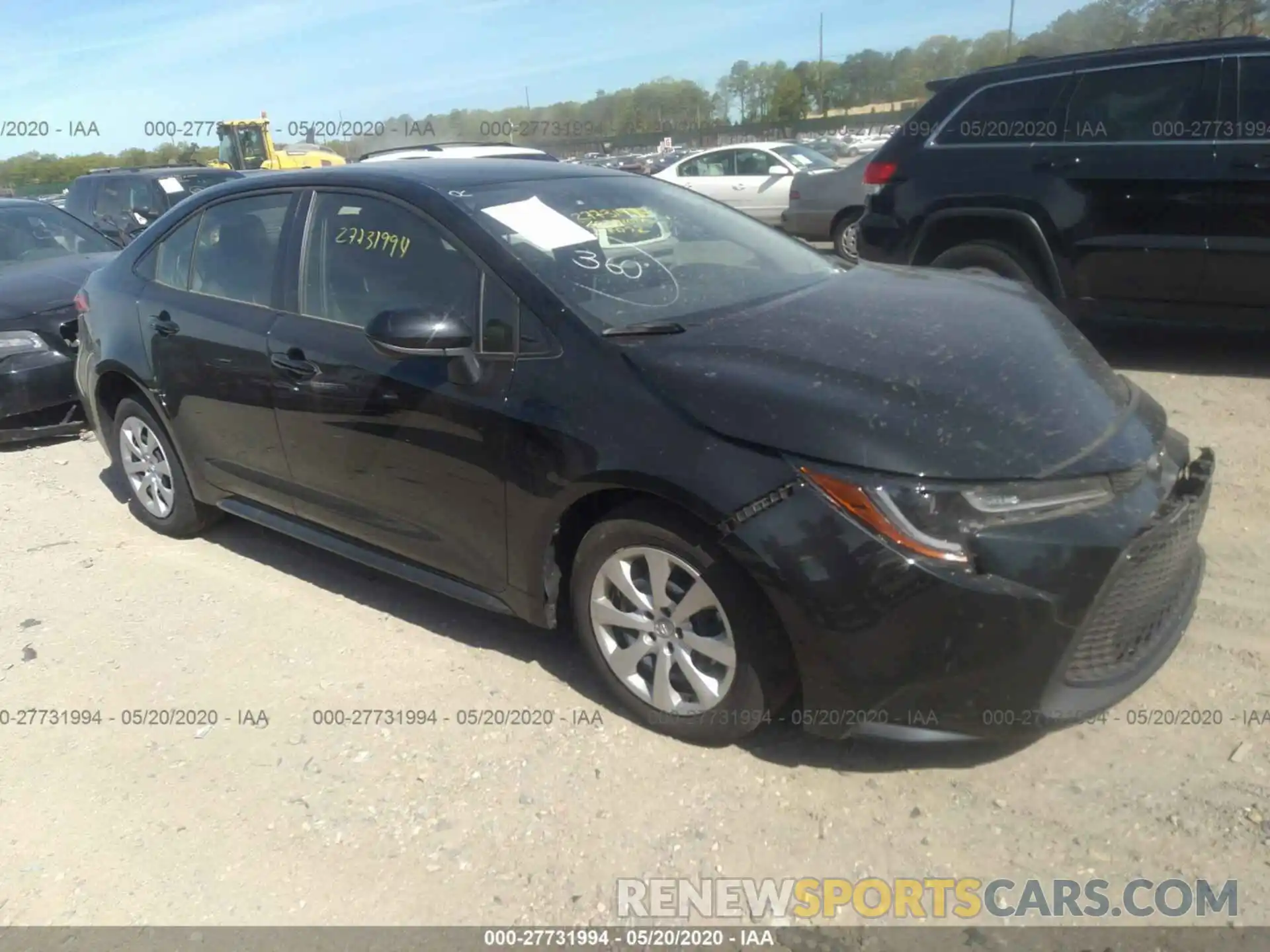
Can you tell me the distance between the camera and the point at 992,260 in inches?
A: 245

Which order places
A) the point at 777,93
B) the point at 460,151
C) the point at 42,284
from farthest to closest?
the point at 777,93 < the point at 460,151 < the point at 42,284

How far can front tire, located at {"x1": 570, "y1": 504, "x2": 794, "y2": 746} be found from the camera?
107 inches

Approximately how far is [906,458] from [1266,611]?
1.78m

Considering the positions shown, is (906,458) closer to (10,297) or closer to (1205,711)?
(1205,711)

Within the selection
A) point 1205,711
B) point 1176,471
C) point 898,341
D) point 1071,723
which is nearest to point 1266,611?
point 1205,711

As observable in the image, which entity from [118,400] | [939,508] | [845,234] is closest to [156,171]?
[845,234]

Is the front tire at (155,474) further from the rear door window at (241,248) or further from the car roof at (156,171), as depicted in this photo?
the car roof at (156,171)

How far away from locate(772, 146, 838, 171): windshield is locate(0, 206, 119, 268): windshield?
8311 millimetres

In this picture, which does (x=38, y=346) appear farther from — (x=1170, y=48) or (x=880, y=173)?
(x=1170, y=48)

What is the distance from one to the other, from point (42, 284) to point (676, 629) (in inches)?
239

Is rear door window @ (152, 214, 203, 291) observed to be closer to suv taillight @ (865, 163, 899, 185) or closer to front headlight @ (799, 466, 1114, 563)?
front headlight @ (799, 466, 1114, 563)

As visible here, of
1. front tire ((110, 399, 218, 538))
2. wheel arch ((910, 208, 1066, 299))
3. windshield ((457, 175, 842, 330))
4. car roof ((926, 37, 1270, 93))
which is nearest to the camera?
windshield ((457, 175, 842, 330))

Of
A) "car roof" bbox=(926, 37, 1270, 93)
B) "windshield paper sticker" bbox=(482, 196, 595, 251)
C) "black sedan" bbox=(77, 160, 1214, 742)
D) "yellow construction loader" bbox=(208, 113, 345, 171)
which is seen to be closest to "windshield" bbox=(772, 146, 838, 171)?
"car roof" bbox=(926, 37, 1270, 93)

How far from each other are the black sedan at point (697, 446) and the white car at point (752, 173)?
9.31 metres
